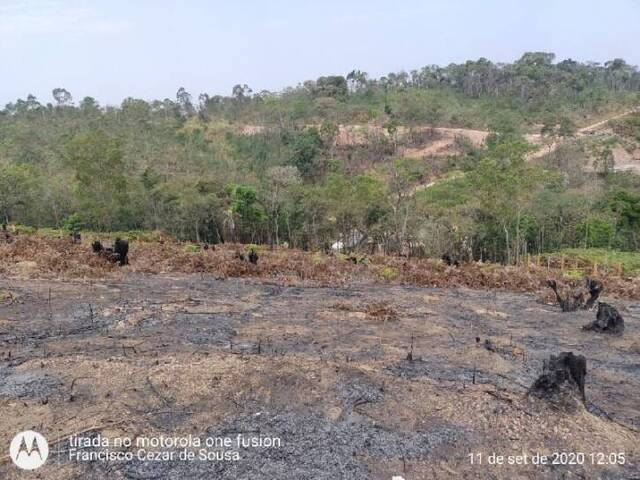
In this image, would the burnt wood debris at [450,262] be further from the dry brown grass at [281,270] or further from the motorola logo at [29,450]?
the motorola logo at [29,450]

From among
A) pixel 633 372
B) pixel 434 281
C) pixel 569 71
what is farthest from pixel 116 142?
pixel 569 71

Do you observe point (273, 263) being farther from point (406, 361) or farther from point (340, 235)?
point (340, 235)

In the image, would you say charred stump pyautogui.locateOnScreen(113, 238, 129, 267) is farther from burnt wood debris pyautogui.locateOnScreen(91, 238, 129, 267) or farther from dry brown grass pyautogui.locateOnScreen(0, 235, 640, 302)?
dry brown grass pyautogui.locateOnScreen(0, 235, 640, 302)

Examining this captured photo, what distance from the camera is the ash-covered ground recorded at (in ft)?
18.7

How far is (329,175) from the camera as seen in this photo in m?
30.9

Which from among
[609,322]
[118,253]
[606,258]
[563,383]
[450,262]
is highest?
[118,253]

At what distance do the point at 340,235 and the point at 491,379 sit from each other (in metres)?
22.7

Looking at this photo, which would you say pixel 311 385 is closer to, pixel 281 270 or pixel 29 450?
pixel 29 450

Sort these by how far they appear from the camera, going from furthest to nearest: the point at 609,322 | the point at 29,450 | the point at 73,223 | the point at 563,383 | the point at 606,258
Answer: the point at 73,223 → the point at 606,258 → the point at 609,322 → the point at 563,383 → the point at 29,450

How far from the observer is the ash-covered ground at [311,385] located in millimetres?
5688

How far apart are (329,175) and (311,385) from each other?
2430cm

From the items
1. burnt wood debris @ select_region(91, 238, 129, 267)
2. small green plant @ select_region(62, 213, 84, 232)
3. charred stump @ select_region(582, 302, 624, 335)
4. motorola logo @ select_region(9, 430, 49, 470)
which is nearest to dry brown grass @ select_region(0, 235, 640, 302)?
burnt wood debris @ select_region(91, 238, 129, 267)

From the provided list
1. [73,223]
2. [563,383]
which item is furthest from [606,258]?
[73,223]

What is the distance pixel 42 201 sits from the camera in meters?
32.0
